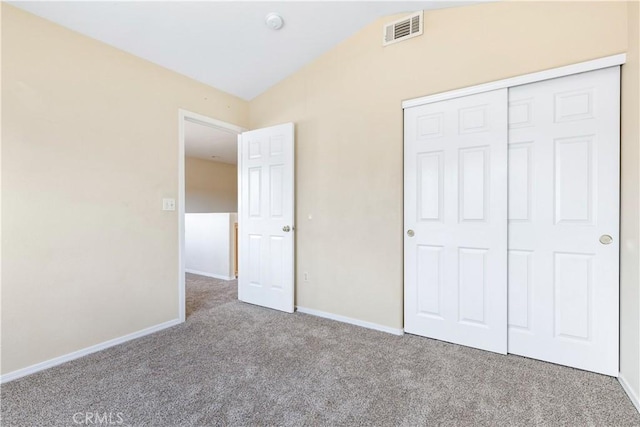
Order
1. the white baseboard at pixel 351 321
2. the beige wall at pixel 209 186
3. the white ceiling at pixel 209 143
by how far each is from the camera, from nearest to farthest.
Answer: the white baseboard at pixel 351 321, the white ceiling at pixel 209 143, the beige wall at pixel 209 186

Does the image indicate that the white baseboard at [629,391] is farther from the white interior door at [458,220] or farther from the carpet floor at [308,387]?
the white interior door at [458,220]

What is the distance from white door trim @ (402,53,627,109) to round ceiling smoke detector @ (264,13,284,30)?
1.25 metres

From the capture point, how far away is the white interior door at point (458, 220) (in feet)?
7.39

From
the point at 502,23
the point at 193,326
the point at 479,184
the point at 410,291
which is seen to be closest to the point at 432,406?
the point at 410,291

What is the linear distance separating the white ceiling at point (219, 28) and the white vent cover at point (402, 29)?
0.07 m

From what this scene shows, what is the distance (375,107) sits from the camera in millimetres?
2738

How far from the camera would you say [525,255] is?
219 cm

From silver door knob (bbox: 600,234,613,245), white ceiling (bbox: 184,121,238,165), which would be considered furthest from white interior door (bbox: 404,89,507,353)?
white ceiling (bbox: 184,121,238,165)

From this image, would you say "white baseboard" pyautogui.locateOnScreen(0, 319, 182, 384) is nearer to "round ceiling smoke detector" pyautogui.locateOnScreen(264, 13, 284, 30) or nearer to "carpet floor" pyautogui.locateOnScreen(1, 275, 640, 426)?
"carpet floor" pyautogui.locateOnScreen(1, 275, 640, 426)

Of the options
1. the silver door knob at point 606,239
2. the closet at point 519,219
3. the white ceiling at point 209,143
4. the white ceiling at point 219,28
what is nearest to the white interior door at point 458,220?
the closet at point 519,219

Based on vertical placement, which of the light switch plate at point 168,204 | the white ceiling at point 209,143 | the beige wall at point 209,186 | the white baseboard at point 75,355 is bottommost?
the white baseboard at point 75,355

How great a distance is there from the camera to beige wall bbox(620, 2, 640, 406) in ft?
5.54

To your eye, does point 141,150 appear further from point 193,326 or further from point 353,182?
point 353,182

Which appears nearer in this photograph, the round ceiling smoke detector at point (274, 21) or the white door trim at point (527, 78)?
the white door trim at point (527, 78)
